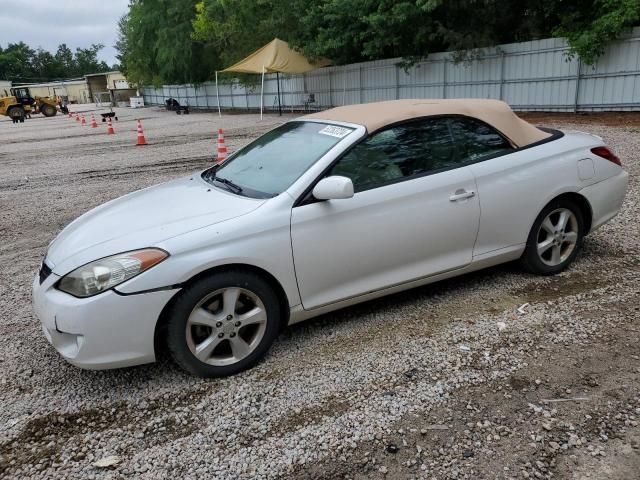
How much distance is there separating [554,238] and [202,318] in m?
2.89

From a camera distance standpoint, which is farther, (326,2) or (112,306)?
(326,2)

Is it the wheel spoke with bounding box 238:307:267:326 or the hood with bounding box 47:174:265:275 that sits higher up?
the hood with bounding box 47:174:265:275

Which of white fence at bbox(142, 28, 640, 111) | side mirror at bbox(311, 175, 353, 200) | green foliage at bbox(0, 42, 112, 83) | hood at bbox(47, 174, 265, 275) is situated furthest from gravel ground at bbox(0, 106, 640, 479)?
green foliage at bbox(0, 42, 112, 83)

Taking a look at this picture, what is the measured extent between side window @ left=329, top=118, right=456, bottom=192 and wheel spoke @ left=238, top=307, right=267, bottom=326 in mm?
1003

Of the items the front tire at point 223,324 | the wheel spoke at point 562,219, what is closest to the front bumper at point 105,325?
the front tire at point 223,324

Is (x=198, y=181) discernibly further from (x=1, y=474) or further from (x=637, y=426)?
(x=637, y=426)

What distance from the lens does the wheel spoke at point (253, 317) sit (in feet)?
10.3

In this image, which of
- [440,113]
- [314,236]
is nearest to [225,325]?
[314,236]

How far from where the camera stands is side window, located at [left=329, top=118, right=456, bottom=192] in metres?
3.50

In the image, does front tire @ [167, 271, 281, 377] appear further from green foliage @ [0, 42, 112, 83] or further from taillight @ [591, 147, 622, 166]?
green foliage @ [0, 42, 112, 83]

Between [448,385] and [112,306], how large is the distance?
1899 mm

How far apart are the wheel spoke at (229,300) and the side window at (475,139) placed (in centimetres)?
196

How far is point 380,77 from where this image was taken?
2442 centimetres

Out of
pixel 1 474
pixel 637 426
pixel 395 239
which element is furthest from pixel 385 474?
pixel 1 474
